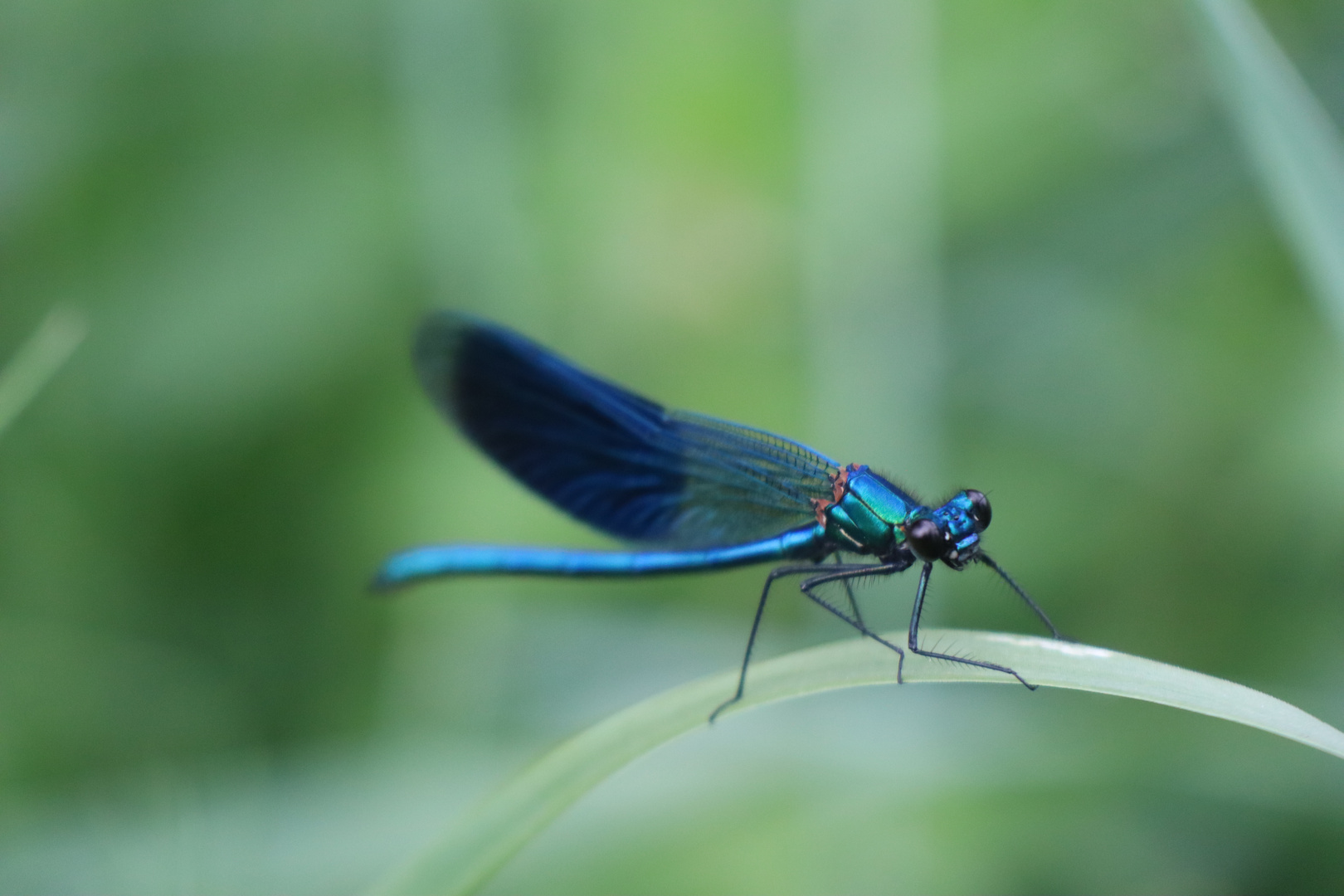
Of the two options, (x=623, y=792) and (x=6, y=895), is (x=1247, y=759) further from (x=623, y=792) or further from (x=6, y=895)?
(x=6, y=895)

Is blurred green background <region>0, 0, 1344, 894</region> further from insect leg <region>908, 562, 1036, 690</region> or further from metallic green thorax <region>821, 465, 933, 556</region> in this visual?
insect leg <region>908, 562, 1036, 690</region>

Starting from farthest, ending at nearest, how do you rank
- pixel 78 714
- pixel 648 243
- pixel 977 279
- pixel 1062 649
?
pixel 648 243, pixel 977 279, pixel 78 714, pixel 1062 649

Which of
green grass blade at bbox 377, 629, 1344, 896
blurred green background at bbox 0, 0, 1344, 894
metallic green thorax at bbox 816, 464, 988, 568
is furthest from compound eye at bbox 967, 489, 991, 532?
green grass blade at bbox 377, 629, 1344, 896

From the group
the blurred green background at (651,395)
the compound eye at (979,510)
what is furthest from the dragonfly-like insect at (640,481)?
the blurred green background at (651,395)

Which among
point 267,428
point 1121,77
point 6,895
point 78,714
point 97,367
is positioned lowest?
point 6,895

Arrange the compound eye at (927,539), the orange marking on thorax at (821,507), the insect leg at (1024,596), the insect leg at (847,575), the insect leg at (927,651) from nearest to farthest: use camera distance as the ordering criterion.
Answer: the insect leg at (927,651) < the insect leg at (1024,596) < the compound eye at (927,539) < the insect leg at (847,575) < the orange marking on thorax at (821,507)

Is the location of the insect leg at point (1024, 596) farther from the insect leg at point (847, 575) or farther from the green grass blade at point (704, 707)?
the green grass blade at point (704, 707)

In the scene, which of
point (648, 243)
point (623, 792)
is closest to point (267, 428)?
point (648, 243)

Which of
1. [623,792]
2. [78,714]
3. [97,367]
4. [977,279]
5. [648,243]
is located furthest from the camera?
[648,243]
